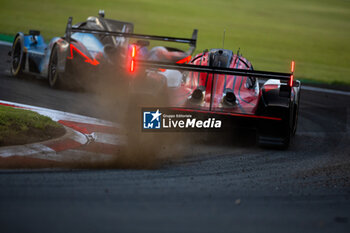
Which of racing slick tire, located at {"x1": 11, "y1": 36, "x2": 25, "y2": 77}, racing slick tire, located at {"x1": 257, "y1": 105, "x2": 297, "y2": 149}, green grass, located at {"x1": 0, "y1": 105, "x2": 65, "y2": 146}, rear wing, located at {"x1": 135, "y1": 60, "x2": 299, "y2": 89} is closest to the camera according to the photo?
green grass, located at {"x1": 0, "y1": 105, "x2": 65, "y2": 146}

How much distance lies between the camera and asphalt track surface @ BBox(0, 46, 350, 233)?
408cm

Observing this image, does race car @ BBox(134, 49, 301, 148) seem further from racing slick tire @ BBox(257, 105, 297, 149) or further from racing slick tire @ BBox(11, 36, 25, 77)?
racing slick tire @ BBox(11, 36, 25, 77)

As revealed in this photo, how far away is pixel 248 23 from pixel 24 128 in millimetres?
25004

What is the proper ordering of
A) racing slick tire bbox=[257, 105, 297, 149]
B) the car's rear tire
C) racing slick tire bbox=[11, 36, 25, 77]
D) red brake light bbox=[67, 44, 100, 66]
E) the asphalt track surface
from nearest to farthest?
1. the asphalt track surface
2. racing slick tire bbox=[257, 105, 297, 149]
3. red brake light bbox=[67, 44, 100, 66]
4. the car's rear tire
5. racing slick tire bbox=[11, 36, 25, 77]

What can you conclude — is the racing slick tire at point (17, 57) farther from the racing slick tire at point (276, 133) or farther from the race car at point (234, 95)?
the racing slick tire at point (276, 133)

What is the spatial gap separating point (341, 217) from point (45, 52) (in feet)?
27.2

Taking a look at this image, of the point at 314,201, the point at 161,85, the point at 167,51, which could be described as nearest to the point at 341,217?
the point at 314,201

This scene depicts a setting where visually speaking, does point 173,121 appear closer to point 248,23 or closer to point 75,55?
point 75,55

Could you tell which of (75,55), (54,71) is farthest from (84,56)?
(54,71)

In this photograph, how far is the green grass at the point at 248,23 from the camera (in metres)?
21.9

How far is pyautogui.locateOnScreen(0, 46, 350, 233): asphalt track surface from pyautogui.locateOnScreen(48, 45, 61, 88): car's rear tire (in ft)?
15.7

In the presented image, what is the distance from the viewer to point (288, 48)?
80.9 feet

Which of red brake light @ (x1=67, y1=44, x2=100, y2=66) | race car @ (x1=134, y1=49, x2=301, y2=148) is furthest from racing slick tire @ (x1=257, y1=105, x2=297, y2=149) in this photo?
red brake light @ (x1=67, y1=44, x2=100, y2=66)

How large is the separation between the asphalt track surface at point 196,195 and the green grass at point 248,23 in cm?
1204
